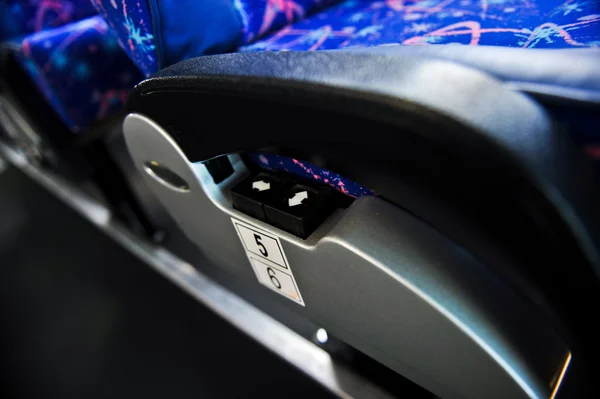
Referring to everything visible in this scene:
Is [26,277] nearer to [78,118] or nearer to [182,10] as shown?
[78,118]

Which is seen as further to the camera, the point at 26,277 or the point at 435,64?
the point at 26,277

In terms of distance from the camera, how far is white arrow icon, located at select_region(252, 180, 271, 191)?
1.94 feet

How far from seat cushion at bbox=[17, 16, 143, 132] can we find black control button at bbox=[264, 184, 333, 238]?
33.6 inches

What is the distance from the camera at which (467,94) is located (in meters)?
0.30

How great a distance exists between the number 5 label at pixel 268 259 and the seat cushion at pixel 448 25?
34 centimetres

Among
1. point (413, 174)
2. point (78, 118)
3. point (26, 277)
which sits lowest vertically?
point (26, 277)

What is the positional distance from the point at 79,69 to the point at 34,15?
1.34ft

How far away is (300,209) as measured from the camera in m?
0.53

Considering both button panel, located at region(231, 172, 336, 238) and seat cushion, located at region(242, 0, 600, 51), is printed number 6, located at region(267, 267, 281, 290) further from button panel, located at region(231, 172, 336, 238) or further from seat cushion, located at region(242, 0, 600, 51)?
seat cushion, located at region(242, 0, 600, 51)

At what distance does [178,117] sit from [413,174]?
34cm

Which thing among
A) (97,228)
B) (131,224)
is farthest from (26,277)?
(131,224)

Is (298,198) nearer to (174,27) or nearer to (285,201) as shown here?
(285,201)

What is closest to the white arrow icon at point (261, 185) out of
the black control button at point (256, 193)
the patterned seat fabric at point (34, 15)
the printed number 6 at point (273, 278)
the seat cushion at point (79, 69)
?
the black control button at point (256, 193)

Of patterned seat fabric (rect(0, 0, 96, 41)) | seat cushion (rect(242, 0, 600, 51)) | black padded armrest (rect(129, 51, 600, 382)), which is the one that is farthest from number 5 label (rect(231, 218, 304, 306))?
patterned seat fabric (rect(0, 0, 96, 41))
